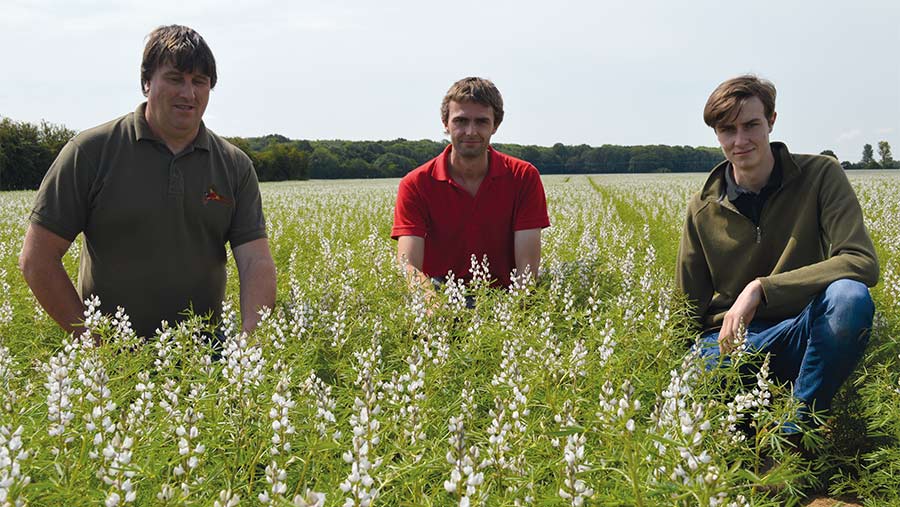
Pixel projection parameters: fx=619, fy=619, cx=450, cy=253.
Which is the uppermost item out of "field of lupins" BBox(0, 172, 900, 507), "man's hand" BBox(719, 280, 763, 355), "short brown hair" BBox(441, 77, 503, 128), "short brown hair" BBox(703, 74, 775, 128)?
"short brown hair" BBox(441, 77, 503, 128)

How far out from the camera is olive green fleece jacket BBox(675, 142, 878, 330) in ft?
14.6

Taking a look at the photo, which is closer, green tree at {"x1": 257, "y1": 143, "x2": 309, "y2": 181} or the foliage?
the foliage

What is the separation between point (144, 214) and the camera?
5.27 meters

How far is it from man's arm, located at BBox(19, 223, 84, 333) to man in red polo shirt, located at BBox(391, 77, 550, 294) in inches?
122

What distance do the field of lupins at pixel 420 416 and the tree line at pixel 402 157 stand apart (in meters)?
78.5

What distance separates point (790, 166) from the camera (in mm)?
5004

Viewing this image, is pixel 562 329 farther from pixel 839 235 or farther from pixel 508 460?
pixel 508 460

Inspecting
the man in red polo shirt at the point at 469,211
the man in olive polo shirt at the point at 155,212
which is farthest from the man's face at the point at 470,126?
the man in olive polo shirt at the point at 155,212

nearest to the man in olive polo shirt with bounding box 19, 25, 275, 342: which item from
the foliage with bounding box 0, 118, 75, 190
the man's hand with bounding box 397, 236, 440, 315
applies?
the man's hand with bounding box 397, 236, 440, 315

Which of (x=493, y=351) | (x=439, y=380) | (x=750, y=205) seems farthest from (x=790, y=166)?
(x=439, y=380)

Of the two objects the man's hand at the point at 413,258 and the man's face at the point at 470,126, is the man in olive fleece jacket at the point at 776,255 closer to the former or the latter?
the man's face at the point at 470,126

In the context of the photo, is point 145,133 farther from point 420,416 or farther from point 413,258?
point 420,416

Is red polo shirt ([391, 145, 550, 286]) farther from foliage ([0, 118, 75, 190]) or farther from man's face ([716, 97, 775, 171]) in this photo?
foliage ([0, 118, 75, 190])

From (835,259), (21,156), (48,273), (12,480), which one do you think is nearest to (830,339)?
(835,259)
